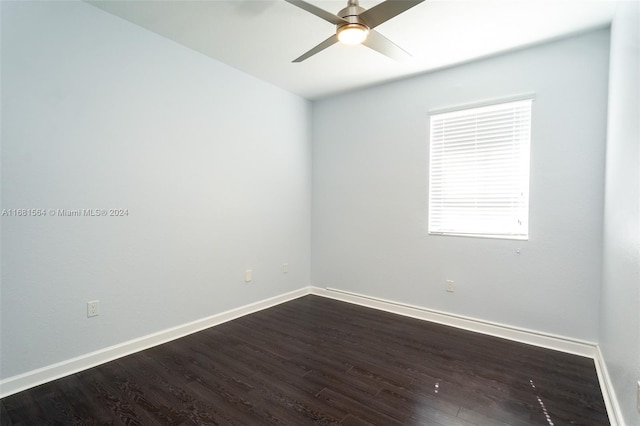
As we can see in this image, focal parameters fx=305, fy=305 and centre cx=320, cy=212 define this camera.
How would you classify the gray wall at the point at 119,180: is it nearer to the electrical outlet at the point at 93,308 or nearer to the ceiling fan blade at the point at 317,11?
the electrical outlet at the point at 93,308

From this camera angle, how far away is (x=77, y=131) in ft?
7.22

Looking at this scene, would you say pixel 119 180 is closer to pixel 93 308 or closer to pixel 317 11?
pixel 93 308

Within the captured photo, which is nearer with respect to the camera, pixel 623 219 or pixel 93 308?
pixel 623 219

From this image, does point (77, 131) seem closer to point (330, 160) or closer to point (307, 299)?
point (330, 160)

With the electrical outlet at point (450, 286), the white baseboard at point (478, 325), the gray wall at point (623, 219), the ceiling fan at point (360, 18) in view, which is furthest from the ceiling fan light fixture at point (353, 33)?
the white baseboard at point (478, 325)

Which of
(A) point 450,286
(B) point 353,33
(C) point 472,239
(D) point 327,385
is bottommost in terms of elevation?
(D) point 327,385

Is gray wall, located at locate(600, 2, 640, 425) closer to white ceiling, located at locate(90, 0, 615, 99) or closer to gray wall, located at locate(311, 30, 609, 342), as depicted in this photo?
gray wall, located at locate(311, 30, 609, 342)

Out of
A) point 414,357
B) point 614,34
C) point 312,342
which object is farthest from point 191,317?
point 614,34

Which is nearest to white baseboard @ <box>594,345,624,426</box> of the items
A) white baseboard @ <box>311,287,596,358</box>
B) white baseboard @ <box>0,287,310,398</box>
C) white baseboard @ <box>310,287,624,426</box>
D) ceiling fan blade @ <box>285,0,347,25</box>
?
white baseboard @ <box>310,287,624,426</box>

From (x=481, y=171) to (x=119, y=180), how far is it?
10.6 ft

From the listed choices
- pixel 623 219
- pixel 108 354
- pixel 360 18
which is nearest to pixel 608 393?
pixel 623 219

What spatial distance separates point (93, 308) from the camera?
2285 mm

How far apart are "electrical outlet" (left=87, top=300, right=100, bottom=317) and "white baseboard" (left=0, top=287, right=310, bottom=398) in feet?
0.93

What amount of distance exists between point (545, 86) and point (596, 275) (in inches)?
64.2
